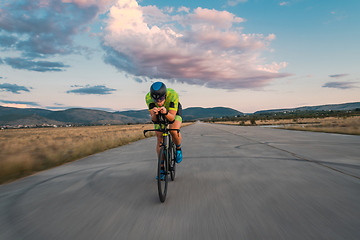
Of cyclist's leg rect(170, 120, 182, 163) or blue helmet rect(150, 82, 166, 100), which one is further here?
cyclist's leg rect(170, 120, 182, 163)

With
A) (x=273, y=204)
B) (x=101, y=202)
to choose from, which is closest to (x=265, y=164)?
(x=273, y=204)

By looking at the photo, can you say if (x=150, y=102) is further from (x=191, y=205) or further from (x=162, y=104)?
(x=191, y=205)

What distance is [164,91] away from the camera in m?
4.13

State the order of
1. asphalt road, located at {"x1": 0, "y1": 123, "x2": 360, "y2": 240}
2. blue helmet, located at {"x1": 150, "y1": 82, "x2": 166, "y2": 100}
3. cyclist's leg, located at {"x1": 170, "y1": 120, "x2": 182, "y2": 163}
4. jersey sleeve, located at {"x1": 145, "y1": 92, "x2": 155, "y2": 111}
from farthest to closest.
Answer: cyclist's leg, located at {"x1": 170, "y1": 120, "x2": 182, "y2": 163}
jersey sleeve, located at {"x1": 145, "y1": 92, "x2": 155, "y2": 111}
blue helmet, located at {"x1": 150, "y1": 82, "x2": 166, "y2": 100}
asphalt road, located at {"x1": 0, "y1": 123, "x2": 360, "y2": 240}

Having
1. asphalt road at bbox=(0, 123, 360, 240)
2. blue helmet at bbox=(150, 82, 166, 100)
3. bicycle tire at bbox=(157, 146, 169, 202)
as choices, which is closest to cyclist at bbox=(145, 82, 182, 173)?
blue helmet at bbox=(150, 82, 166, 100)

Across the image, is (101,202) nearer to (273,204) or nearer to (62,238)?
(62,238)

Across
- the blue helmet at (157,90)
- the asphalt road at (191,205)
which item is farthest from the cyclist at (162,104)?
the asphalt road at (191,205)

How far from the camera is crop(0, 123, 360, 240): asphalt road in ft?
8.87

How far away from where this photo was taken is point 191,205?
3584mm

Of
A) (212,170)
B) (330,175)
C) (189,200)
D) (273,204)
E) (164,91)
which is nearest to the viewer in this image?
(273,204)

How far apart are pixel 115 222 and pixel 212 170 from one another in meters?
3.64

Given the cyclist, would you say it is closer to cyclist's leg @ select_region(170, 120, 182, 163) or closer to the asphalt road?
cyclist's leg @ select_region(170, 120, 182, 163)

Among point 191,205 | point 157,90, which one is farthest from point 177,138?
point 191,205

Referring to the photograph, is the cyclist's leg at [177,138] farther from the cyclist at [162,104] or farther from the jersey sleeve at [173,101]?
the jersey sleeve at [173,101]
